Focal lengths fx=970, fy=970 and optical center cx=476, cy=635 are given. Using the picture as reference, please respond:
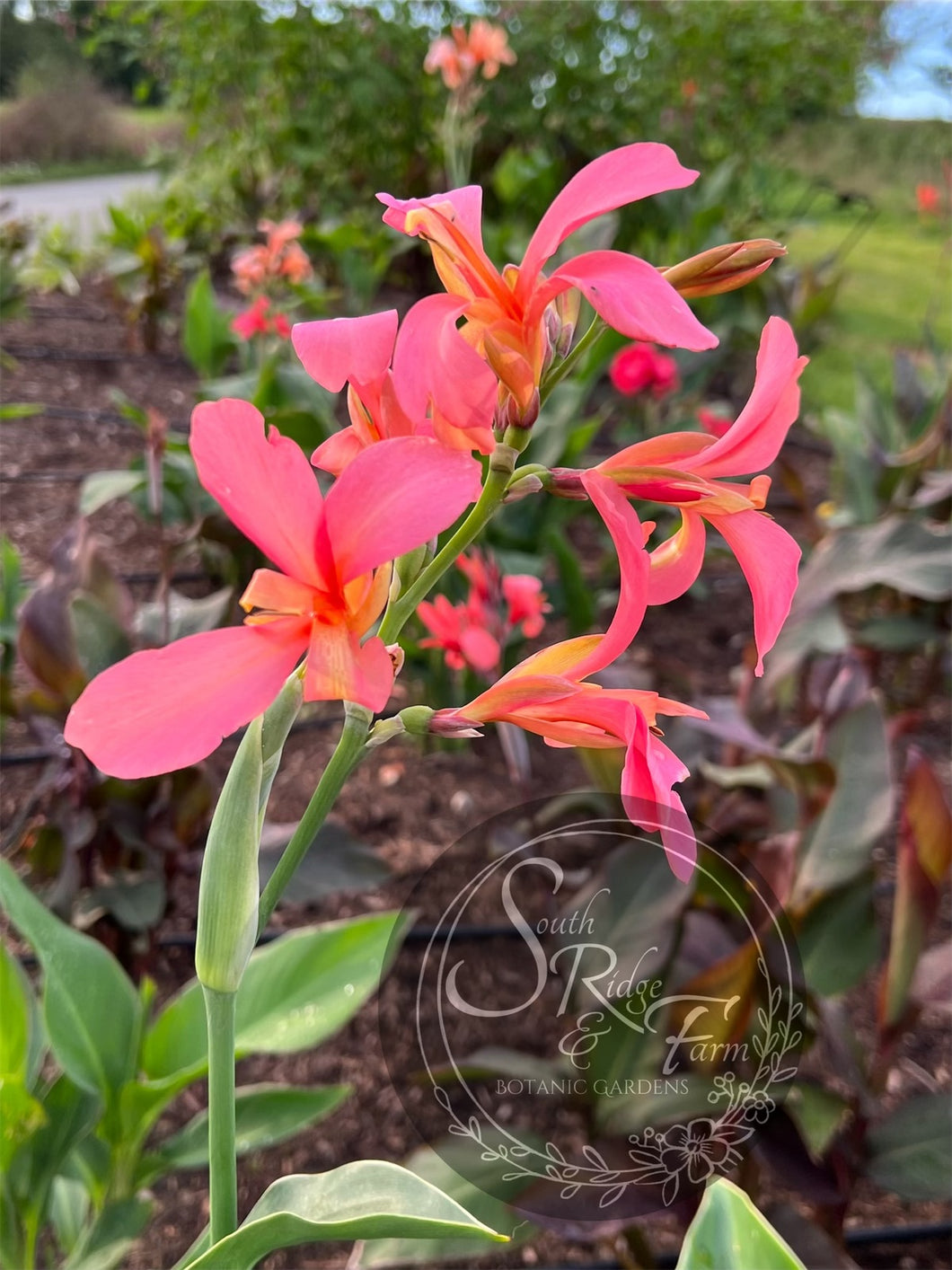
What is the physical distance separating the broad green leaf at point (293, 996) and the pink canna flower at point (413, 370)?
542 millimetres

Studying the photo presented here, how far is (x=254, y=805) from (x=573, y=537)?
237 centimetres

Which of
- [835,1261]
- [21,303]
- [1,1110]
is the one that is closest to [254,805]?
[1,1110]

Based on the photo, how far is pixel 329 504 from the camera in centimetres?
34

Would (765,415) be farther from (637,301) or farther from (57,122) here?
(57,122)

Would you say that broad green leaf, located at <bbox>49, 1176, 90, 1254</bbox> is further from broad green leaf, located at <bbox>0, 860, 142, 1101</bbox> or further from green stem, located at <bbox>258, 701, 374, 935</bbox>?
green stem, located at <bbox>258, 701, 374, 935</bbox>

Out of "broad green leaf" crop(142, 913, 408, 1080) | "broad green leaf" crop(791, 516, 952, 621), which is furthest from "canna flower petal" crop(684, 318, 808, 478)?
"broad green leaf" crop(791, 516, 952, 621)

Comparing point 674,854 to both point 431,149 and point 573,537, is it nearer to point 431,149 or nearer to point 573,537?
point 573,537

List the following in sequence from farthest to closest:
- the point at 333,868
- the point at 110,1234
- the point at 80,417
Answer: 1. the point at 80,417
2. the point at 333,868
3. the point at 110,1234

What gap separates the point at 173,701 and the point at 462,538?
139mm

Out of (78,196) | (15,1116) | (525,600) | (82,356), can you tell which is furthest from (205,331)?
(78,196)

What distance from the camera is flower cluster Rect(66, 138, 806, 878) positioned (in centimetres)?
34

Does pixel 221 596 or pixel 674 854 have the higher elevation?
pixel 674 854

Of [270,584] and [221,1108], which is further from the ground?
[270,584]

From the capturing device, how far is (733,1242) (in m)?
0.48
